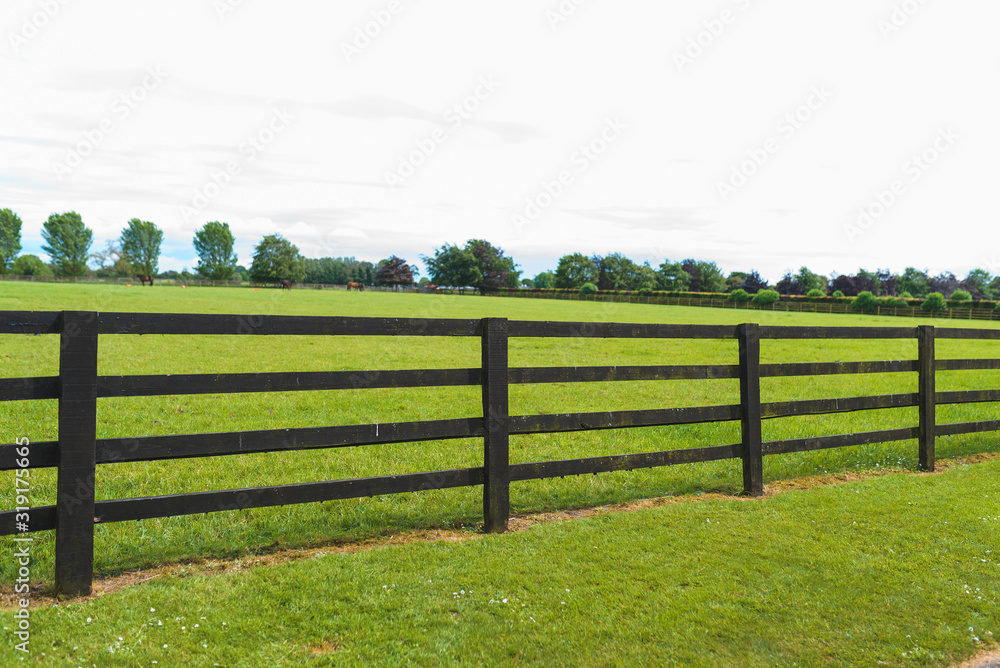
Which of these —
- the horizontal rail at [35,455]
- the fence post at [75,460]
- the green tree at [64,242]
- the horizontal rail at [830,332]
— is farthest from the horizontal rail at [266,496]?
the green tree at [64,242]

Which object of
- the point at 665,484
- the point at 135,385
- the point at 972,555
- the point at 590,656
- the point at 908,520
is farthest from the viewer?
the point at 665,484

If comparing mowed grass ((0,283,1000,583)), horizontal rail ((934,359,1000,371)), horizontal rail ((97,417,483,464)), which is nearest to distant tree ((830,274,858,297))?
mowed grass ((0,283,1000,583))

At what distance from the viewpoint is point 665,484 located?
692 cm

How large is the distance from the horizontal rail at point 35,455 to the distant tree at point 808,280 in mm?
152044

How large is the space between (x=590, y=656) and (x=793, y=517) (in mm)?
3111

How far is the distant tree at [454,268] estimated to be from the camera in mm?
148125

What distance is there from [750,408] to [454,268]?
145617 mm

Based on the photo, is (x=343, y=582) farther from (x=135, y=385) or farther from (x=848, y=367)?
(x=848, y=367)

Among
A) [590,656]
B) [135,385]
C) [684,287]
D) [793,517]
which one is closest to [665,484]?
[793,517]

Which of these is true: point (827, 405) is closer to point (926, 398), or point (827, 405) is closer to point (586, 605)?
point (926, 398)

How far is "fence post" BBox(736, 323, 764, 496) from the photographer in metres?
6.42

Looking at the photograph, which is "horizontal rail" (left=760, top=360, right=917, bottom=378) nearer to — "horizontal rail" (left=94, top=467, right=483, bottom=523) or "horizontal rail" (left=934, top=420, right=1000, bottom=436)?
"horizontal rail" (left=934, top=420, right=1000, bottom=436)

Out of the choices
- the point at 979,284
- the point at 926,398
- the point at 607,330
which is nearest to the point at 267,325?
the point at 607,330

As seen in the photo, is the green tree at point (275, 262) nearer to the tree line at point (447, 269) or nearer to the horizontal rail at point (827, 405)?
the tree line at point (447, 269)
